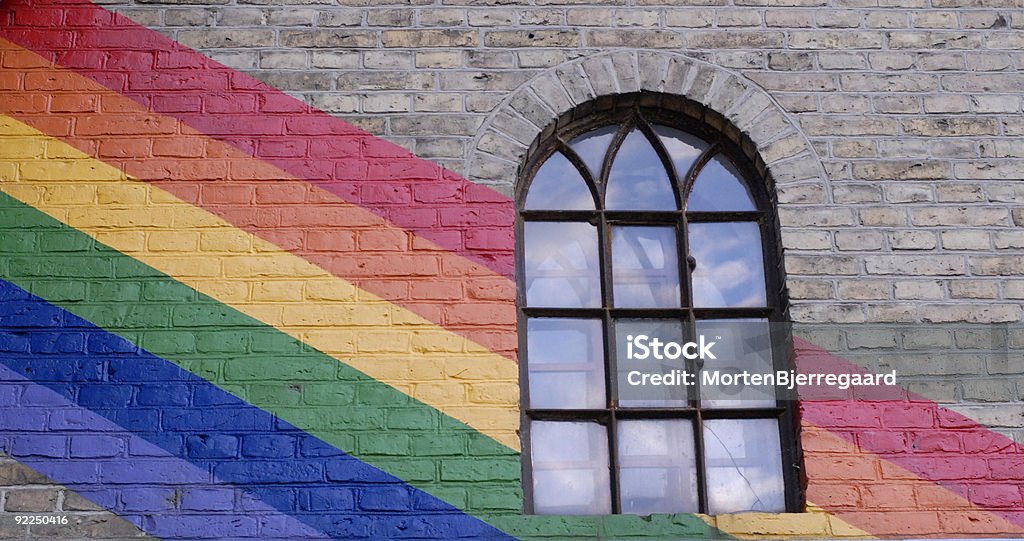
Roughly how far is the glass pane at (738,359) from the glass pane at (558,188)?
69 centimetres

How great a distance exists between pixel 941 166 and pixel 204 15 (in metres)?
3.02

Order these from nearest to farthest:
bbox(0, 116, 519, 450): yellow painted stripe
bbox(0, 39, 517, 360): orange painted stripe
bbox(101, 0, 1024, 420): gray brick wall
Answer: bbox(0, 116, 519, 450): yellow painted stripe → bbox(0, 39, 517, 360): orange painted stripe → bbox(101, 0, 1024, 420): gray brick wall

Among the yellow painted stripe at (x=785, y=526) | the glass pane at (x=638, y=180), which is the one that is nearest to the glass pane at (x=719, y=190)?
the glass pane at (x=638, y=180)

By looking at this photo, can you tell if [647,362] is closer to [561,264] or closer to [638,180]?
[561,264]

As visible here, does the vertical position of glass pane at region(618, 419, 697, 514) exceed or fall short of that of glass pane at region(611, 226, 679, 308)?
it falls short

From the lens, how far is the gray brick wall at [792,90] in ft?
16.0

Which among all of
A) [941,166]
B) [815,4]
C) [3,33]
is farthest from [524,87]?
[3,33]

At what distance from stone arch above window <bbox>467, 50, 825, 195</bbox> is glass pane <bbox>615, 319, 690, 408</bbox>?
0.72 metres

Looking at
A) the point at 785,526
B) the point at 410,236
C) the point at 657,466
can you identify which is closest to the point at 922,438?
the point at 785,526

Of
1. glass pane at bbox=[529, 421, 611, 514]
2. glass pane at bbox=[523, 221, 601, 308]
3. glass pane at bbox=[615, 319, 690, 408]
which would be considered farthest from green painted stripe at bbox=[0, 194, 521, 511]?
glass pane at bbox=[523, 221, 601, 308]

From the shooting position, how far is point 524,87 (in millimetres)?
5109

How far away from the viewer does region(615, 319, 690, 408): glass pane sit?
15.8 ft

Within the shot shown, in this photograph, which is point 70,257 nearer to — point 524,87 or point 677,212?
point 524,87

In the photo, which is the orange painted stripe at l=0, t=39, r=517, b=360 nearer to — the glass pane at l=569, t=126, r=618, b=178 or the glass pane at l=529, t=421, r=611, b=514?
the glass pane at l=529, t=421, r=611, b=514
